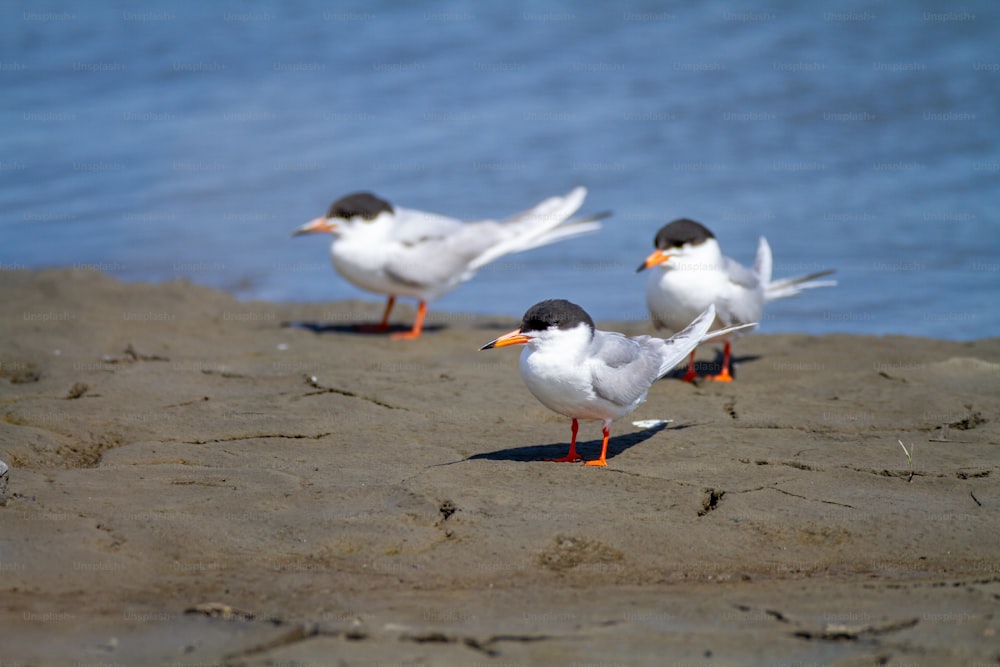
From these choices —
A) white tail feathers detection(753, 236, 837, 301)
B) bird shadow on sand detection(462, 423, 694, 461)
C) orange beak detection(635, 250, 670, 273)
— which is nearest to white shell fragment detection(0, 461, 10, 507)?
bird shadow on sand detection(462, 423, 694, 461)

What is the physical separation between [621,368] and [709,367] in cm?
229

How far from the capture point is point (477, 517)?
4.02 m

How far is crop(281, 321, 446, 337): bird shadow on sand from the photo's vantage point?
318 inches

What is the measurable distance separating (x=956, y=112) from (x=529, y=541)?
9.67m

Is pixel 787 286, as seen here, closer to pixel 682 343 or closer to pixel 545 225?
pixel 545 225

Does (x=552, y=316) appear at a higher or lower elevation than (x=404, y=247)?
lower

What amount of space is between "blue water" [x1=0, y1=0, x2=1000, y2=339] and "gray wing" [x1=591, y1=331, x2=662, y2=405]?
349 centimetres

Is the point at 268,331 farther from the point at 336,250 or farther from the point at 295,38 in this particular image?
the point at 295,38

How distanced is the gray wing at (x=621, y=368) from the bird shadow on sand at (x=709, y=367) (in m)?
1.74

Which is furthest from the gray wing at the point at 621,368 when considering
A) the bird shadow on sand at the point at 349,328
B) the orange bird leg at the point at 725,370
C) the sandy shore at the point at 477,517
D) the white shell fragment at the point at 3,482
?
the bird shadow on sand at the point at 349,328

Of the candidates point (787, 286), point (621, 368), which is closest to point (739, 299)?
point (787, 286)

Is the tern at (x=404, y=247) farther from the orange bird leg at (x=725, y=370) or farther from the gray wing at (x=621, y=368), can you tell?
the gray wing at (x=621, y=368)

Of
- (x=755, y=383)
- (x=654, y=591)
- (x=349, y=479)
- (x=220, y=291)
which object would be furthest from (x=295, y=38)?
(x=654, y=591)

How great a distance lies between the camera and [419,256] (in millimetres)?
8125
